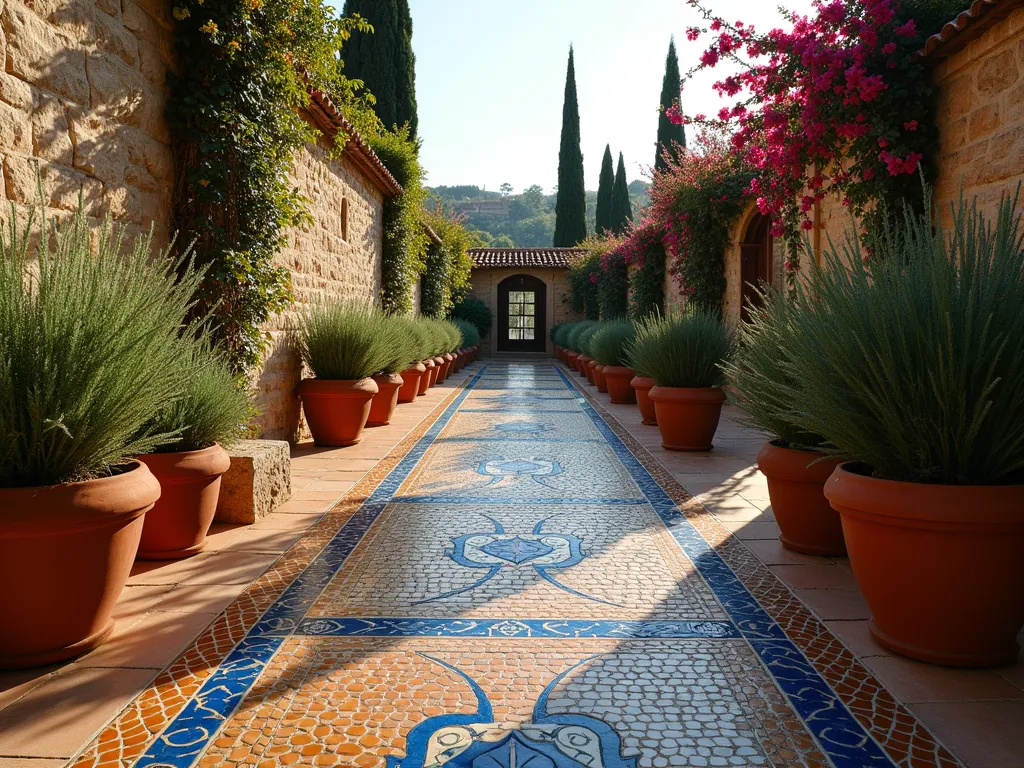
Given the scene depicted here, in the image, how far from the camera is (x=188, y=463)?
127 inches

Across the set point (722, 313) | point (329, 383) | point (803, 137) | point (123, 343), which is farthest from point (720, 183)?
point (123, 343)

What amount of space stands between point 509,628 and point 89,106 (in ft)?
9.65

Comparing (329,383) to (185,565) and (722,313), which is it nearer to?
(185,565)

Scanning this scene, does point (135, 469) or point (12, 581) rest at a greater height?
point (135, 469)

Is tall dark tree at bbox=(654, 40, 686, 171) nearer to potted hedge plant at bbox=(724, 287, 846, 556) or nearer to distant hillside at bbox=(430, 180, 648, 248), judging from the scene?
distant hillside at bbox=(430, 180, 648, 248)

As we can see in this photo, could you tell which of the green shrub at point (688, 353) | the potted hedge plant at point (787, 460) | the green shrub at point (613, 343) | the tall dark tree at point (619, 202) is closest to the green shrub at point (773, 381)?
the potted hedge plant at point (787, 460)

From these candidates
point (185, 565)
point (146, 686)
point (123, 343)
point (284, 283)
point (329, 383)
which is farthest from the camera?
point (329, 383)

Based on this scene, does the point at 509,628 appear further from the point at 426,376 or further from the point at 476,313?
the point at 476,313

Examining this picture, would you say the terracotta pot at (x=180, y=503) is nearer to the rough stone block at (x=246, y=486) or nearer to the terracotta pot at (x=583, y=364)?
the rough stone block at (x=246, y=486)

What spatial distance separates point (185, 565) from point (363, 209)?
7085 millimetres

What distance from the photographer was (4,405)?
219cm

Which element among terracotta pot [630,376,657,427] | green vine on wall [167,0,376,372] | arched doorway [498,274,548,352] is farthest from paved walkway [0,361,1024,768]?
arched doorway [498,274,548,352]

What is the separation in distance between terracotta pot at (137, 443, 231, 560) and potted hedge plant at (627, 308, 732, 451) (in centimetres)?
375

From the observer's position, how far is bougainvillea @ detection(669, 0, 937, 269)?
15.4 ft
